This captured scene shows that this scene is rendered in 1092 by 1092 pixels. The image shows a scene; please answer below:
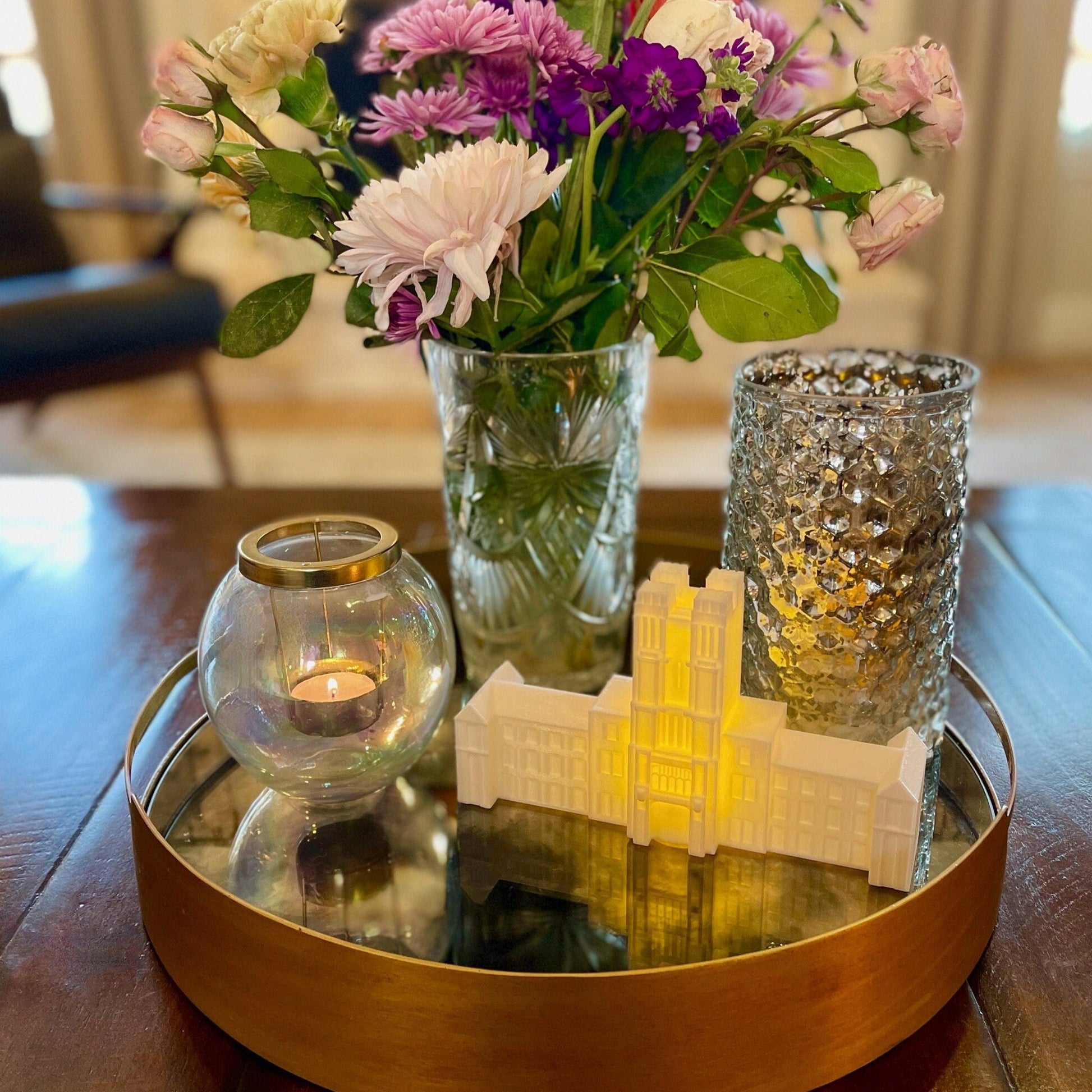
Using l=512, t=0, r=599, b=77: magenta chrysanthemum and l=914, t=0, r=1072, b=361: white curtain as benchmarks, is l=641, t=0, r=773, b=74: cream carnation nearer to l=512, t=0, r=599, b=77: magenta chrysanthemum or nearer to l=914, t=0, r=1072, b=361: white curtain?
l=512, t=0, r=599, b=77: magenta chrysanthemum

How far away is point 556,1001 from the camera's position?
1.18 ft

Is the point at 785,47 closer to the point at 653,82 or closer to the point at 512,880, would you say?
the point at 653,82

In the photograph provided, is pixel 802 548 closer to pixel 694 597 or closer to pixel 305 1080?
pixel 694 597

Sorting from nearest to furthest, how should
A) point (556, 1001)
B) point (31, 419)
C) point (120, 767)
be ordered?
point (556, 1001)
point (120, 767)
point (31, 419)

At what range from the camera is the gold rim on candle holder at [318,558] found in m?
0.44

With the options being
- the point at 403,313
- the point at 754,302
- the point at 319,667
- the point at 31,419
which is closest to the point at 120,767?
the point at 319,667

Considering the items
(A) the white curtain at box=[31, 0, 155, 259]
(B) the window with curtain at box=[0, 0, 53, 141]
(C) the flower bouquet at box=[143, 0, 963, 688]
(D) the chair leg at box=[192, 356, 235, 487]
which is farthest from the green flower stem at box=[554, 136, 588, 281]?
(B) the window with curtain at box=[0, 0, 53, 141]

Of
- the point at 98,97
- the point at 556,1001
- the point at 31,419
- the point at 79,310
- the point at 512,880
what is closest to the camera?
the point at 556,1001

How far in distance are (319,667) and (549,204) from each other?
227 mm

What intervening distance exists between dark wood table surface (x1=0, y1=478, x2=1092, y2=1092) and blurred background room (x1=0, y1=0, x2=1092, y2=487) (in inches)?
46.6

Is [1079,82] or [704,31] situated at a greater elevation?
[704,31]

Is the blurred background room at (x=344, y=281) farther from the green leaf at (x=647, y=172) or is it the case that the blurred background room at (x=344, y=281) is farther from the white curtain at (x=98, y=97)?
the green leaf at (x=647, y=172)

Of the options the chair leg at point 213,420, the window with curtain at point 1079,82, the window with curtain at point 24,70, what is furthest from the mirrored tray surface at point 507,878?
the window with curtain at point 24,70

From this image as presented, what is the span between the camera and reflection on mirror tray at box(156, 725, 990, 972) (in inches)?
16.8
